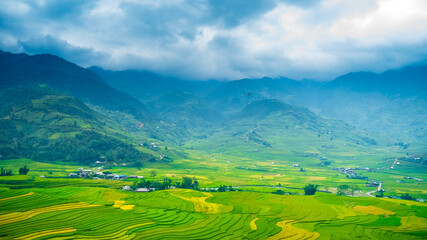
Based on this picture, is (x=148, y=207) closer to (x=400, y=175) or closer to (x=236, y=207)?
(x=236, y=207)

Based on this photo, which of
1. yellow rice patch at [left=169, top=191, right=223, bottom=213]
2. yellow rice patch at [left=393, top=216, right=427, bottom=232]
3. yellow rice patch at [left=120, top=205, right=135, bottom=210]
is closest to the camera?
yellow rice patch at [left=393, top=216, right=427, bottom=232]

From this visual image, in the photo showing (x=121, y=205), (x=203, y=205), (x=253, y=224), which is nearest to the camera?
(x=253, y=224)

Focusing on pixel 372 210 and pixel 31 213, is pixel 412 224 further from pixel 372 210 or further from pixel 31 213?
pixel 31 213

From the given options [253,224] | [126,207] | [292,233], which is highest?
[126,207]

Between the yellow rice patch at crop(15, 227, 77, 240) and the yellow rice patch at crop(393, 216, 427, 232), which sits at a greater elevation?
the yellow rice patch at crop(15, 227, 77, 240)

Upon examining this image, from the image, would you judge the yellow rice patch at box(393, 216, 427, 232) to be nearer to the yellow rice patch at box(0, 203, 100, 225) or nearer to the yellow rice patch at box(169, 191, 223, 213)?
the yellow rice patch at box(169, 191, 223, 213)

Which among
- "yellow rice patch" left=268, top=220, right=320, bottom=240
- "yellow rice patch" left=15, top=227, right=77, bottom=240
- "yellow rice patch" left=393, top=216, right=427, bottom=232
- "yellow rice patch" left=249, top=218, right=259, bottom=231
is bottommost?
"yellow rice patch" left=393, top=216, right=427, bottom=232

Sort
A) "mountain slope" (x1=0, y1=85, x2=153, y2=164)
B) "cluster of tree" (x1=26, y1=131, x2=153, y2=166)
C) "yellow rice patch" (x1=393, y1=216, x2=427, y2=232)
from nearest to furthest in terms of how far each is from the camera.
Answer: "yellow rice patch" (x1=393, y1=216, x2=427, y2=232)
"mountain slope" (x1=0, y1=85, x2=153, y2=164)
"cluster of tree" (x1=26, y1=131, x2=153, y2=166)

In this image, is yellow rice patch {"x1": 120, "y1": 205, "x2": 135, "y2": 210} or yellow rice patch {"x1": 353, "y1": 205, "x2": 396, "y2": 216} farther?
yellow rice patch {"x1": 353, "y1": 205, "x2": 396, "y2": 216}

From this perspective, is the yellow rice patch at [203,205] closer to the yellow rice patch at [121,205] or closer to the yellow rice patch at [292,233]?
the yellow rice patch at [121,205]

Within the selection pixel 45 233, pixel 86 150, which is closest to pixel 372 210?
pixel 45 233

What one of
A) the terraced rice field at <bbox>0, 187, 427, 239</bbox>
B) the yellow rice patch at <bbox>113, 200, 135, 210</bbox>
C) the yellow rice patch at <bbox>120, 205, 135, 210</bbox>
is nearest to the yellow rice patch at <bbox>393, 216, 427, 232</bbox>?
the terraced rice field at <bbox>0, 187, 427, 239</bbox>
